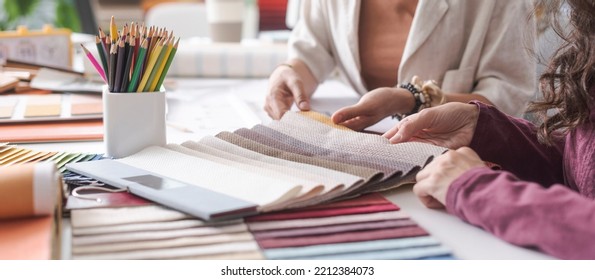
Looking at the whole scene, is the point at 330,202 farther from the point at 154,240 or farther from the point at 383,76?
the point at 383,76

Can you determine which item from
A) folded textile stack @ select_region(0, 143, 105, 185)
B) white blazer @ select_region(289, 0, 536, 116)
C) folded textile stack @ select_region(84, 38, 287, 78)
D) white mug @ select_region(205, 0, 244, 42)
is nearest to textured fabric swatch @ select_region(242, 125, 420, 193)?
folded textile stack @ select_region(0, 143, 105, 185)

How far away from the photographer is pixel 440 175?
2.37 feet

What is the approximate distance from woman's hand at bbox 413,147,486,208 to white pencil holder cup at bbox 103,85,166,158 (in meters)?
0.40

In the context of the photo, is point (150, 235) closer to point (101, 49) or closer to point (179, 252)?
point (179, 252)

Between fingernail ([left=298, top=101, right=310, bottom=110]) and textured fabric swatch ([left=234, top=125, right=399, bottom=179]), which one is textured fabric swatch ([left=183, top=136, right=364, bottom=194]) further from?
fingernail ([left=298, top=101, right=310, bottom=110])

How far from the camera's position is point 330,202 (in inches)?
28.0

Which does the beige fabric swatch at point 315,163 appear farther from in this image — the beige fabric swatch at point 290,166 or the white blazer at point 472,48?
the white blazer at point 472,48

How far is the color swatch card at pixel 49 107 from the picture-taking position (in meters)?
1.22

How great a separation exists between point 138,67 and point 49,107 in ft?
1.58

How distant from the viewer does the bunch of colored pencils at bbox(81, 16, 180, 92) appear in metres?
0.88

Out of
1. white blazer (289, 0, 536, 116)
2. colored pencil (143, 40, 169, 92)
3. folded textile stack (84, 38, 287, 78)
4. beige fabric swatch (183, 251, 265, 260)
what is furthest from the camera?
folded textile stack (84, 38, 287, 78)

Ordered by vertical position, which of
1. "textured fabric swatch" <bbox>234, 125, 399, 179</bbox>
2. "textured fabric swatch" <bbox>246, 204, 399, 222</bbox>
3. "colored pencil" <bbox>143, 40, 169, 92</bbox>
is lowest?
"textured fabric swatch" <bbox>246, 204, 399, 222</bbox>

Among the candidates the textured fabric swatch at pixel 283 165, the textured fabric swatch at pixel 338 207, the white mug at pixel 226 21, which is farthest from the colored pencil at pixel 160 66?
the white mug at pixel 226 21

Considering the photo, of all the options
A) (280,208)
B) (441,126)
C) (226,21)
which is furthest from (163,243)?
(226,21)
